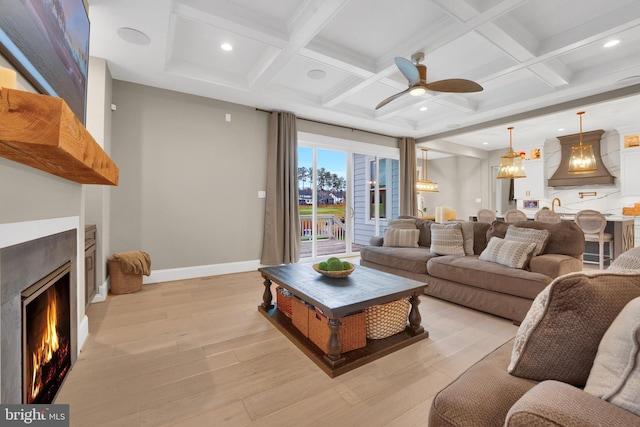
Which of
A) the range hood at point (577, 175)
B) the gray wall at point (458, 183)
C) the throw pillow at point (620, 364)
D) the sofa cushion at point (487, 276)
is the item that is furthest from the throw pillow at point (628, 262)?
the gray wall at point (458, 183)

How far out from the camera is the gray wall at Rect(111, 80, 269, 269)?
3.70 meters

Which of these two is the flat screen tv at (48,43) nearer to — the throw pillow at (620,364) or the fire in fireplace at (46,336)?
the fire in fireplace at (46,336)

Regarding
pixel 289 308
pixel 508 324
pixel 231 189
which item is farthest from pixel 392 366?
pixel 231 189

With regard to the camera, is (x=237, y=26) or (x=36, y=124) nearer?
(x=36, y=124)

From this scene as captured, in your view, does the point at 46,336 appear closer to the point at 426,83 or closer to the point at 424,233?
the point at 426,83

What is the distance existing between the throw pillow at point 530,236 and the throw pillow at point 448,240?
1.70 ft

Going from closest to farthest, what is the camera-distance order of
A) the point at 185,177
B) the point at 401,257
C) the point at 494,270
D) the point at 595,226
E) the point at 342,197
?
1. the point at 494,270
2. the point at 401,257
3. the point at 185,177
4. the point at 595,226
5. the point at 342,197

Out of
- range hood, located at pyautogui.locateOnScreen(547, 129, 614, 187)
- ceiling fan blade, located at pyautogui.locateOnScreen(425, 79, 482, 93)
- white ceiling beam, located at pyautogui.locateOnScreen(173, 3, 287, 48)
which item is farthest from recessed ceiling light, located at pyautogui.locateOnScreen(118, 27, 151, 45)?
range hood, located at pyautogui.locateOnScreen(547, 129, 614, 187)

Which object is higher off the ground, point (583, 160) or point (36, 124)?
point (583, 160)

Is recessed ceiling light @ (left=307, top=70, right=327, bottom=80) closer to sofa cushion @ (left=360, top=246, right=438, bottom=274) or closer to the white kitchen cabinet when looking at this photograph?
sofa cushion @ (left=360, top=246, right=438, bottom=274)

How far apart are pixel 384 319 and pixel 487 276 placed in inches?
52.5

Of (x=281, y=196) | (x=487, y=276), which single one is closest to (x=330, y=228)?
(x=281, y=196)

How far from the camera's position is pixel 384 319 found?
222cm

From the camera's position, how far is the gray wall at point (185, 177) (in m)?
3.70
